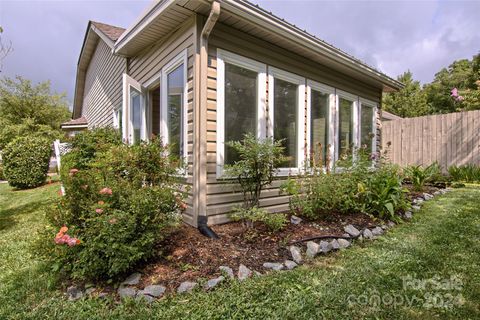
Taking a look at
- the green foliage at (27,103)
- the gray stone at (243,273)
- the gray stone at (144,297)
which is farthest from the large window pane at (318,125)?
the green foliage at (27,103)

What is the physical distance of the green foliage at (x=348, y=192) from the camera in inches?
154

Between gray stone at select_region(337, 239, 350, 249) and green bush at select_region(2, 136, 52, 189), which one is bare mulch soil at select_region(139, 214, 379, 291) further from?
green bush at select_region(2, 136, 52, 189)

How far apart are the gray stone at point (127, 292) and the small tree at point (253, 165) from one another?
5.60 ft

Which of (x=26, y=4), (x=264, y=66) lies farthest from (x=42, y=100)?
(x=264, y=66)

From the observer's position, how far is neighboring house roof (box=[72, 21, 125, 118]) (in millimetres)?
6559

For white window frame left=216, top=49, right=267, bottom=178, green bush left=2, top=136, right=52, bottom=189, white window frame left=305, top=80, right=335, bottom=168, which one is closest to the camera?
white window frame left=216, top=49, right=267, bottom=178

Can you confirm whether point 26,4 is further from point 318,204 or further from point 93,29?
point 318,204

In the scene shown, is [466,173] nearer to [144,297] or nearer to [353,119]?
[353,119]

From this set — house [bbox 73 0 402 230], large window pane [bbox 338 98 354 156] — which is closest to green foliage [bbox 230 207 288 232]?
house [bbox 73 0 402 230]

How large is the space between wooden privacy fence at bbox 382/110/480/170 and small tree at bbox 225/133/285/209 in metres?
6.21

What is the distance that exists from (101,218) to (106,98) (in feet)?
23.2

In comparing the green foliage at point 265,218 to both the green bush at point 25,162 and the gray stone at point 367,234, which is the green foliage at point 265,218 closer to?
the gray stone at point 367,234

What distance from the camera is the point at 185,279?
234cm

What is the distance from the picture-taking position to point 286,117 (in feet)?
15.0
